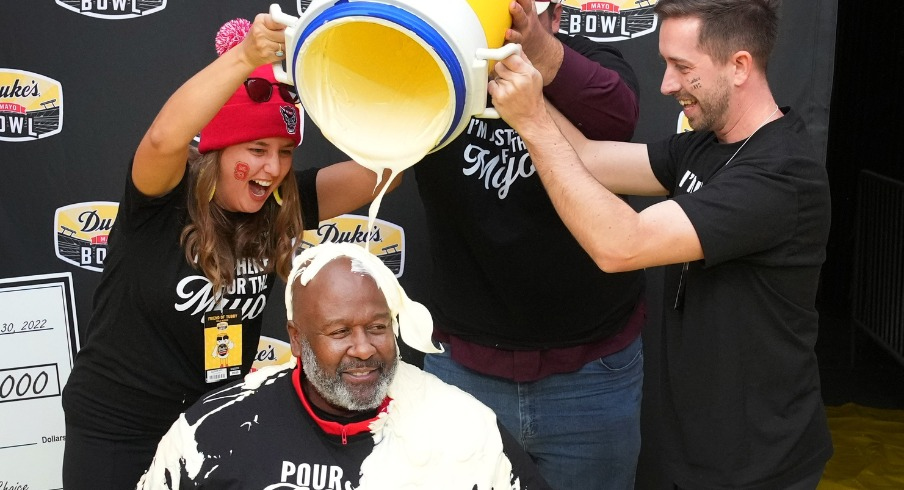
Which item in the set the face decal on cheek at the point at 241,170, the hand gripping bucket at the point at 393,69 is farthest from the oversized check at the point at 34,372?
the hand gripping bucket at the point at 393,69

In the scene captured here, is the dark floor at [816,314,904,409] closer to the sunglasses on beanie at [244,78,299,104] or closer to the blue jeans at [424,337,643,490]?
the blue jeans at [424,337,643,490]

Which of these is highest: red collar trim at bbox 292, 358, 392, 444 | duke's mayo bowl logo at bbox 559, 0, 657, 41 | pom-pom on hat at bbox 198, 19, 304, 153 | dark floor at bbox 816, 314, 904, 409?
duke's mayo bowl logo at bbox 559, 0, 657, 41

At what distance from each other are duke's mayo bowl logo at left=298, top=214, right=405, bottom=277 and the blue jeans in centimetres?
68

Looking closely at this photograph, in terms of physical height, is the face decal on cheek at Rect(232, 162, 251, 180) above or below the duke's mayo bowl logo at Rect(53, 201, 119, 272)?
above

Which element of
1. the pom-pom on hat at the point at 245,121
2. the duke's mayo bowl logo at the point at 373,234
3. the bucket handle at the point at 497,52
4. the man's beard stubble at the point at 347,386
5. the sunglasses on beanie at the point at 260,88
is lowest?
the man's beard stubble at the point at 347,386

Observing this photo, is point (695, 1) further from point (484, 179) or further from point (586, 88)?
point (484, 179)

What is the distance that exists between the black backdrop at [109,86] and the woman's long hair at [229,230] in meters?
0.73

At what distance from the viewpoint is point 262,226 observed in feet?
7.54

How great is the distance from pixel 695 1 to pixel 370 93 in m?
0.72

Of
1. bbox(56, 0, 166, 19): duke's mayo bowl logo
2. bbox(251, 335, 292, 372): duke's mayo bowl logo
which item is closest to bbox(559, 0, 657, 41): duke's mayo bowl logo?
bbox(56, 0, 166, 19): duke's mayo bowl logo

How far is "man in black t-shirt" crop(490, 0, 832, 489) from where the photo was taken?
1.92m

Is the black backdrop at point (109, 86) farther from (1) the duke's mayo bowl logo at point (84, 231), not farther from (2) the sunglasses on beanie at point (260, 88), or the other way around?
(2) the sunglasses on beanie at point (260, 88)

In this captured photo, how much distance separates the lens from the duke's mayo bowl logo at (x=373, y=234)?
3.08m

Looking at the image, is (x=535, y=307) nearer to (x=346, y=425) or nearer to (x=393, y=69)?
(x=346, y=425)
